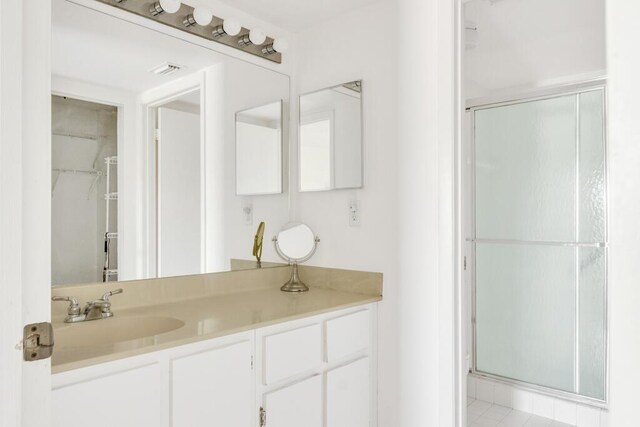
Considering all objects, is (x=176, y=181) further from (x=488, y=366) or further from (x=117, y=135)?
(x=488, y=366)

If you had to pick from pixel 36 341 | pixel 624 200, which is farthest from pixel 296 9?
pixel 624 200

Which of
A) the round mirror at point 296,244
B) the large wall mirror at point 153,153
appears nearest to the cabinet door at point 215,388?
the large wall mirror at point 153,153

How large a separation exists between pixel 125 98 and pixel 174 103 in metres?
0.23

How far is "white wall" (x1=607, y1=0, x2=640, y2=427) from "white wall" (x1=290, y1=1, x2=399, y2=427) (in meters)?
1.70

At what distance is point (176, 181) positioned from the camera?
195 centimetres

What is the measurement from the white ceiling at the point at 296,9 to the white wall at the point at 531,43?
99 cm

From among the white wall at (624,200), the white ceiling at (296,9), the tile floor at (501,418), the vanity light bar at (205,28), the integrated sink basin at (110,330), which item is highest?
the white ceiling at (296,9)

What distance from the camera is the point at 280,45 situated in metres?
2.28

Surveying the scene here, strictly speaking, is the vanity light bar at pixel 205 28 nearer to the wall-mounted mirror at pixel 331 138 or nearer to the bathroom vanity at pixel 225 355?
the wall-mounted mirror at pixel 331 138

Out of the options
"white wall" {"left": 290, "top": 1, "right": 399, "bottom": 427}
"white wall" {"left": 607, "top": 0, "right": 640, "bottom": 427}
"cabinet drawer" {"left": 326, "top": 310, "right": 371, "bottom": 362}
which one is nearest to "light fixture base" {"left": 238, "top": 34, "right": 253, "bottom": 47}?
"white wall" {"left": 290, "top": 1, "right": 399, "bottom": 427}

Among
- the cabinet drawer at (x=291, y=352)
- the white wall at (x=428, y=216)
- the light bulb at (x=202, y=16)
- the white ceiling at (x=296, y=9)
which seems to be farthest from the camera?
the white ceiling at (x=296, y=9)

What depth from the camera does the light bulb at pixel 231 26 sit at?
199 centimetres

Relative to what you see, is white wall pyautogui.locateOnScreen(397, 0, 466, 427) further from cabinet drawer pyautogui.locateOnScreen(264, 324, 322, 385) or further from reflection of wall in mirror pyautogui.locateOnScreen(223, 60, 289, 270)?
reflection of wall in mirror pyautogui.locateOnScreen(223, 60, 289, 270)

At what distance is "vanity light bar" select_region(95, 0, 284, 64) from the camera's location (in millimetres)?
1795
